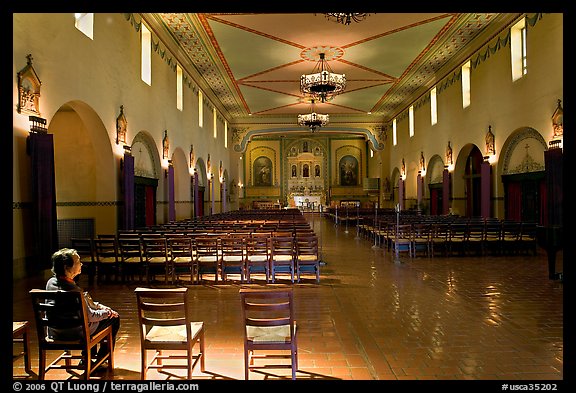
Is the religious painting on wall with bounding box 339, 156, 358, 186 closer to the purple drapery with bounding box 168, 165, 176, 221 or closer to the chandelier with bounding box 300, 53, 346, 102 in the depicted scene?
the chandelier with bounding box 300, 53, 346, 102

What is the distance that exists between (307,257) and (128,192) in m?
6.25

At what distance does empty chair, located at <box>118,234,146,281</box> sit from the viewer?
7.63m

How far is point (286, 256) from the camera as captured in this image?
7879 millimetres

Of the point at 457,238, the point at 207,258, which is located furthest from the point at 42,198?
the point at 457,238

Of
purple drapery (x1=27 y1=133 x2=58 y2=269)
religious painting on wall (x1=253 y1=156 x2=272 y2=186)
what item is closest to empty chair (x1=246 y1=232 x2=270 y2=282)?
→ purple drapery (x1=27 y1=133 x2=58 y2=269)

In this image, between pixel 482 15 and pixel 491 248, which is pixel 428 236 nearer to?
pixel 491 248

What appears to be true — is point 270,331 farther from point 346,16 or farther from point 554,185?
point 554,185

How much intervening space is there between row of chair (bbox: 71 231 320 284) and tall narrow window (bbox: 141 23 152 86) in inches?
293

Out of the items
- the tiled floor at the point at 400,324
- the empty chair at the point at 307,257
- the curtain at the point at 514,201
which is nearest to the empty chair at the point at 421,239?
the tiled floor at the point at 400,324

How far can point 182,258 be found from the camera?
25.7ft

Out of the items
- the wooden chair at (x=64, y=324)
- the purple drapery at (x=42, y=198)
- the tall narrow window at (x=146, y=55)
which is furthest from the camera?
the tall narrow window at (x=146, y=55)

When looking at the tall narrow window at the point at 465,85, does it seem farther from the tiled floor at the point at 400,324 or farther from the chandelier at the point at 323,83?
the tiled floor at the point at 400,324

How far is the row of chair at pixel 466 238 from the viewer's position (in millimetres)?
10617

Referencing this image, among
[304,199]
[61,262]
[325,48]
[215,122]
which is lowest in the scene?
[61,262]
